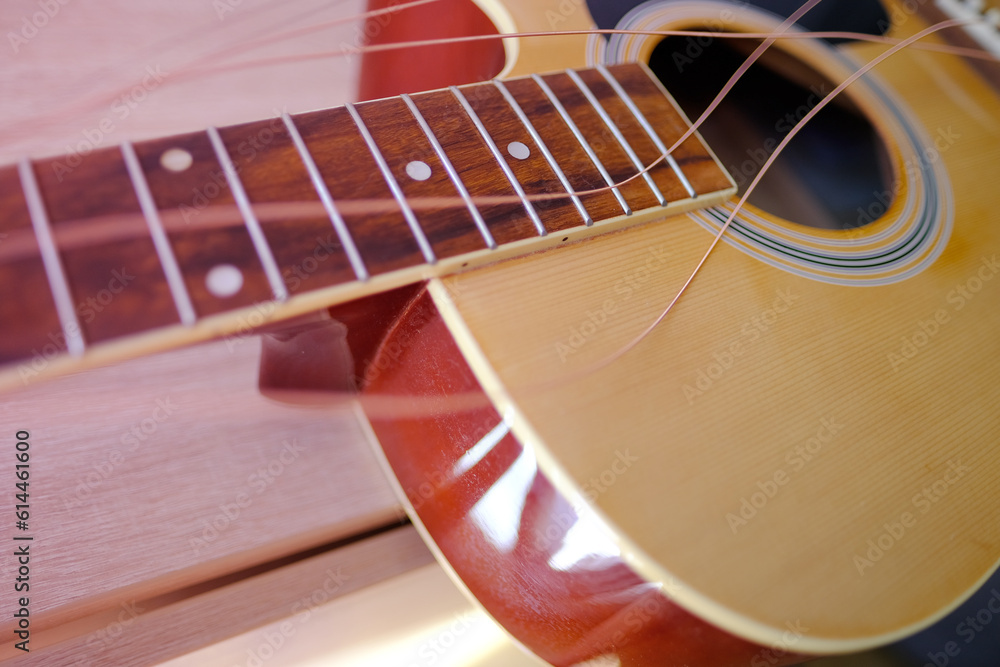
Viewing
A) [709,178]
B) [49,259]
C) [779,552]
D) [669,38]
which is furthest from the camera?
[669,38]

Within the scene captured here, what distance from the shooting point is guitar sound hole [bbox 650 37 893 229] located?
0.71 meters

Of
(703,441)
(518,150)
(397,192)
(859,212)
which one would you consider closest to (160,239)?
(397,192)

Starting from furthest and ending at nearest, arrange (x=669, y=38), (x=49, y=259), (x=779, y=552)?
(x=669, y=38) → (x=779, y=552) → (x=49, y=259)

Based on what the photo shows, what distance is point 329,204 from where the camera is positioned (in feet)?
1.28

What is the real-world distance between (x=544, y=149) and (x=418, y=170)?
114mm

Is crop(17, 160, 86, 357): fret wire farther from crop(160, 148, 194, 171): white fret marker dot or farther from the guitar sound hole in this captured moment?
the guitar sound hole

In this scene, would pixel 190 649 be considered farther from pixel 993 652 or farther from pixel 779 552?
pixel 993 652

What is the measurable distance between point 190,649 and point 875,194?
814 mm

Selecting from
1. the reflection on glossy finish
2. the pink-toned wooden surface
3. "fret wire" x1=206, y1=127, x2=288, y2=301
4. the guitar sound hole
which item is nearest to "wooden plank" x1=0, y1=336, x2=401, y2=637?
the pink-toned wooden surface

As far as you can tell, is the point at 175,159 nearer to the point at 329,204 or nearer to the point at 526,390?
the point at 329,204

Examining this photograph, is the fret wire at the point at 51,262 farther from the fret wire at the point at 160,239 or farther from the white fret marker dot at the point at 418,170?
the white fret marker dot at the point at 418,170

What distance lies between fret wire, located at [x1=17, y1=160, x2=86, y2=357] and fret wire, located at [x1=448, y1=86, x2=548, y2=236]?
11.0 inches

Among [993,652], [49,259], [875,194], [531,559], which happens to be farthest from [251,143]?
[993,652]

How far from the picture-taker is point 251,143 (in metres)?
0.39
